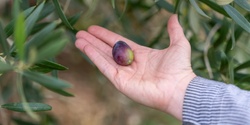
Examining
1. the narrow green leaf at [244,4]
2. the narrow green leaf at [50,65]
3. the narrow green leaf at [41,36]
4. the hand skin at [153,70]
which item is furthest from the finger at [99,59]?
the narrow green leaf at [41,36]

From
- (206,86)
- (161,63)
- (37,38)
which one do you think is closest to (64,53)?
(161,63)

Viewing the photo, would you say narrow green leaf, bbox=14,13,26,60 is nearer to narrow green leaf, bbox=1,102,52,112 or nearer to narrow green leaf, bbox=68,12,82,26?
narrow green leaf, bbox=1,102,52,112

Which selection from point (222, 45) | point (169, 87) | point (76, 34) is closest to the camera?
point (169, 87)

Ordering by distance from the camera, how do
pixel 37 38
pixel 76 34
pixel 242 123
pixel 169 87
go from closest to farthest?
pixel 37 38 < pixel 242 123 < pixel 169 87 < pixel 76 34

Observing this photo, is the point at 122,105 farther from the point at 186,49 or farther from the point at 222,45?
the point at 186,49

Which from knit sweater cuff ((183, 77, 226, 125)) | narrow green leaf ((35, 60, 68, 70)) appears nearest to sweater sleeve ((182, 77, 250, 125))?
knit sweater cuff ((183, 77, 226, 125))
